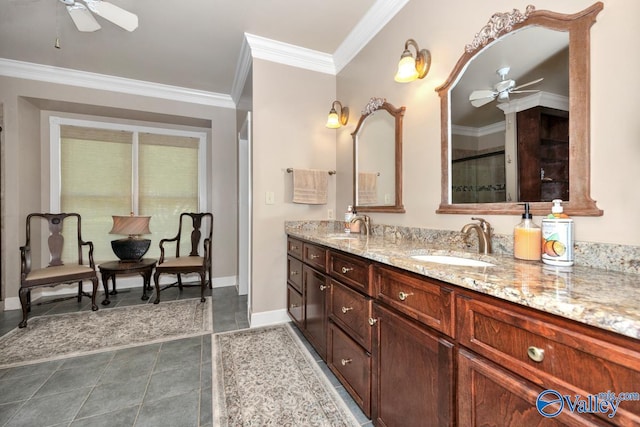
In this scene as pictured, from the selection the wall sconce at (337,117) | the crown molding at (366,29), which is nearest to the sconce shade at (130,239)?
the wall sconce at (337,117)

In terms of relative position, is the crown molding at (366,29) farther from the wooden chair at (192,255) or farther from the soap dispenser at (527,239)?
the wooden chair at (192,255)

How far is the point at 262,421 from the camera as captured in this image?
4.71ft

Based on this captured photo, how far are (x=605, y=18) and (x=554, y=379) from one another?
1.23m

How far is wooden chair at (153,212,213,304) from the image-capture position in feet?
10.7

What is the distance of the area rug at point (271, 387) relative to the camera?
1.46m

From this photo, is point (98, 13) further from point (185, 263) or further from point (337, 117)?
point (185, 263)

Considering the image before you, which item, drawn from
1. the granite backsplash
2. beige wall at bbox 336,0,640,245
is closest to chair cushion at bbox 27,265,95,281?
beige wall at bbox 336,0,640,245

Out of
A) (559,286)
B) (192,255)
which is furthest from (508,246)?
(192,255)

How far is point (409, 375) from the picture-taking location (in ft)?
3.51

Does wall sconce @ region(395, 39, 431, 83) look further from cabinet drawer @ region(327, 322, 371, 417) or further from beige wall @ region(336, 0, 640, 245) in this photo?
cabinet drawer @ region(327, 322, 371, 417)

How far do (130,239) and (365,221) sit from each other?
2.97 metres

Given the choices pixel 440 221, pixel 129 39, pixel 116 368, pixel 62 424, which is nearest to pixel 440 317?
pixel 440 221

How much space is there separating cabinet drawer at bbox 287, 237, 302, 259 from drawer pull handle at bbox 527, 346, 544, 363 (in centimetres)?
175

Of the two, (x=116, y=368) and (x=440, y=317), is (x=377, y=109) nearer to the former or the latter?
(x=440, y=317)
